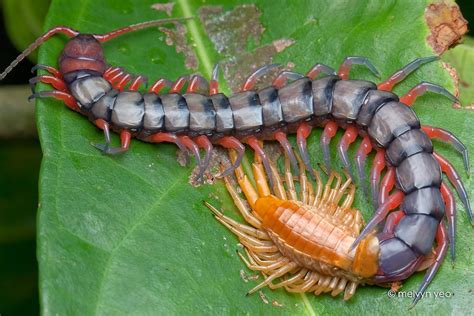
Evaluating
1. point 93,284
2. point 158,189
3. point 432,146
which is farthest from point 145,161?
point 432,146

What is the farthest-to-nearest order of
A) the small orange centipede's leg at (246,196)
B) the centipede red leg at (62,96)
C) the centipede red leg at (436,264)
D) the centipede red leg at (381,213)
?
the small orange centipede's leg at (246,196) → the centipede red leg at (381,213) → the centipede red leg at (62,96) → the centipede red leg at (436,264)


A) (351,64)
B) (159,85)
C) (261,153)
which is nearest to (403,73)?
(351,64)

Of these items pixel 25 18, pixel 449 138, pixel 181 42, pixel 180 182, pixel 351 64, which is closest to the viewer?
pixel 180 182

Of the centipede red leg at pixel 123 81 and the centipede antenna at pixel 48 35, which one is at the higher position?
the centipede antenna at pixel 48 35

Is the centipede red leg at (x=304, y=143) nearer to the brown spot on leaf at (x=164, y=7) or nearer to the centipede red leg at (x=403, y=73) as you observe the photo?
the centipede red leg at (x=403, y=73)

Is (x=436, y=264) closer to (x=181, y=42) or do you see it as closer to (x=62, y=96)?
(x=181, y=42)

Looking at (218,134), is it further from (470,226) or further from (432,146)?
(470,226)

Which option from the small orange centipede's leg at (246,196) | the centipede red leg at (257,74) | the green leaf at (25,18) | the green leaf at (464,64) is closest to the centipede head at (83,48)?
the green leaf at (25,18)

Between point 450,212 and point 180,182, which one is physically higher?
point 180,182
